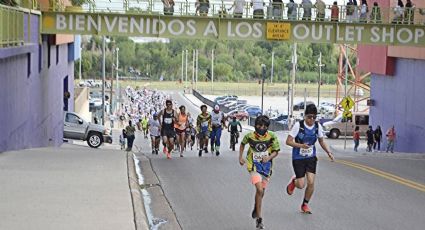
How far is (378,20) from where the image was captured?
32.4 metres

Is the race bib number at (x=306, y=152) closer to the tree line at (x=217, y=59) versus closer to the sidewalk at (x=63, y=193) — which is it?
the sidewalk at (x=63, y=193)

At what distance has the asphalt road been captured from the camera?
37.7 feet

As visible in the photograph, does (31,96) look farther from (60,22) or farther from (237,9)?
(237,9)

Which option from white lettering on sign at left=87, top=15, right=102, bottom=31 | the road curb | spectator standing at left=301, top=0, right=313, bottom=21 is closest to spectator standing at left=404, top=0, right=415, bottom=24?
spectator standing at left=301, top=0, right=313, bottom=21

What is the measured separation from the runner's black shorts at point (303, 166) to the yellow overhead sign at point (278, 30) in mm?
19301

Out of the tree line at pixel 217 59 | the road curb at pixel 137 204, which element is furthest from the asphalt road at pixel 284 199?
the tree line at pixel 217 59

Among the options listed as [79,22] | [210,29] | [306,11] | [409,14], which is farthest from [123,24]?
[409,14]

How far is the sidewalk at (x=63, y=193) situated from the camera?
10461 millimetres

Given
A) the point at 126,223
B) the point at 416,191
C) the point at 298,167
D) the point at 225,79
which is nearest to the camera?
the point at 126,223

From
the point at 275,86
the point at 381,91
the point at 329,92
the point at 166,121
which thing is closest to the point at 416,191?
the point at 166,121

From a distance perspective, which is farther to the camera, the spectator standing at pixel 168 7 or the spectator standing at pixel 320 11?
the spectator standing at pixel 320 11

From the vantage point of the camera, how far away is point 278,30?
Result: 30.9 m

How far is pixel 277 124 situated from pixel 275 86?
7538 cm

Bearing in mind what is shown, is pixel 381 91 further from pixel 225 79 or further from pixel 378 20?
pixel 225 79
